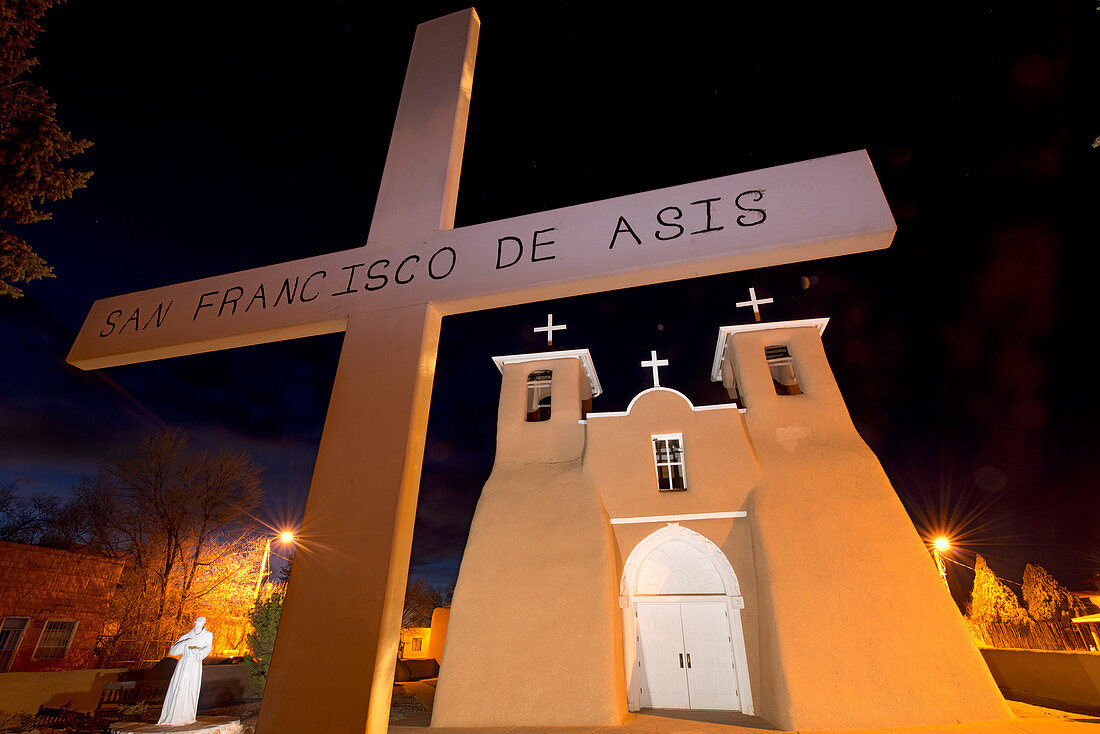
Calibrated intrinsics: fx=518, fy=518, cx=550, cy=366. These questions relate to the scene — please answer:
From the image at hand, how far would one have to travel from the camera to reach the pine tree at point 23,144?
7.63 meters

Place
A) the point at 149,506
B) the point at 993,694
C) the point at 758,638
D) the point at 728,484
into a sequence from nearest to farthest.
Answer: the point at 993,694
the point at 758,638
the point at 728,484
the point at 149,506

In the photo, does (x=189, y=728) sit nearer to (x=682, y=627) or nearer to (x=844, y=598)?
(x=682, y=627)

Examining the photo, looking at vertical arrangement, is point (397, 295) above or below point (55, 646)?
above

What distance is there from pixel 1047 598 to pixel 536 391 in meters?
28.2

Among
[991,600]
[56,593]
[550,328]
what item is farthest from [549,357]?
[991,600]

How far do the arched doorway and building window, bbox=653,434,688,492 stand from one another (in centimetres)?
132

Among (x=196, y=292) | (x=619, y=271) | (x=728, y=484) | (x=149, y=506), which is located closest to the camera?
(x=619, y=271)

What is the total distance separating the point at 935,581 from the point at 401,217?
12.9m

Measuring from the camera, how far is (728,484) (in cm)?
1301

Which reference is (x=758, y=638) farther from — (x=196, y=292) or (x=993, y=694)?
(x=196, y=292)

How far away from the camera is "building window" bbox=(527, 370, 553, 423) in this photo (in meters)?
15.8

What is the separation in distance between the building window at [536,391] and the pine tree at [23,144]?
35.7 feet

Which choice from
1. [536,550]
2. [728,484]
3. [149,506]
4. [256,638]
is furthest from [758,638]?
[149,506]

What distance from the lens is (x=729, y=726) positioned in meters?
9.88
